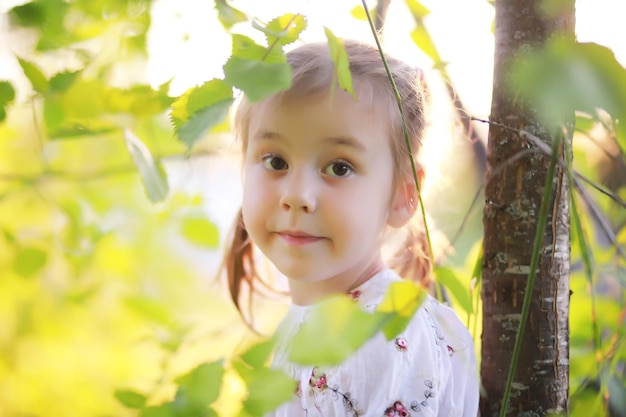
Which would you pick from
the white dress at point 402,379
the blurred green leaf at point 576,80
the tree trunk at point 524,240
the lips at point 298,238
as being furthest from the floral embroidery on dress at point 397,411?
the blurred green leaf at point 576,80

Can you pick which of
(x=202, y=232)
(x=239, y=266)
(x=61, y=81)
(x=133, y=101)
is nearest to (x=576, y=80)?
(x=61, y=81)

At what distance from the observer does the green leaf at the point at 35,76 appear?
0.60m

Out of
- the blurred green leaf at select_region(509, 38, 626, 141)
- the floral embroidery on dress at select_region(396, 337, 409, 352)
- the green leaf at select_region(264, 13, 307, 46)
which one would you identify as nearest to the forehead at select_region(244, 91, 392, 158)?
the floral embroidery on dress at select_region(396, 337, 409, 352)

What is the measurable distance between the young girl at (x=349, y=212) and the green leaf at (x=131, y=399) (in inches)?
11.9

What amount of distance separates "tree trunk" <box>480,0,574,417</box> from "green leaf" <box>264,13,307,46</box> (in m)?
0.28

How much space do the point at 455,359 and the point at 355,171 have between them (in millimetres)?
258

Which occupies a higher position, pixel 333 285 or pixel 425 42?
pixel 425 42

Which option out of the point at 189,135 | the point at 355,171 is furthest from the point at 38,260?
the point at 189,135

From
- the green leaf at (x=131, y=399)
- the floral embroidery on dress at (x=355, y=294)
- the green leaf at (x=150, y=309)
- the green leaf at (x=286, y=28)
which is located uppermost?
the green leaf at (x=286, y=28)

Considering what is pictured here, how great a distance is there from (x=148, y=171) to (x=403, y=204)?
1.75ft

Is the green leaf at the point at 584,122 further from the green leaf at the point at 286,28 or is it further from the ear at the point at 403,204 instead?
the green leaf at the point at 286,28

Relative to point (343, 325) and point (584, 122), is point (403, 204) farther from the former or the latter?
point (343, 325)

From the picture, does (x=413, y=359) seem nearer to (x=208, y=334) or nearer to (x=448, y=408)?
(x=448, y=408)

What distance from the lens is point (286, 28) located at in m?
0.48
